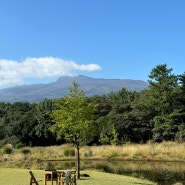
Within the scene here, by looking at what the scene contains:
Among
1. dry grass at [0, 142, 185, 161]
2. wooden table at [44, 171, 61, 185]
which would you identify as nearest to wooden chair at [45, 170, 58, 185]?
wooden table at [44, 171, 61, 185]

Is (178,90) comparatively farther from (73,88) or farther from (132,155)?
(73,88)

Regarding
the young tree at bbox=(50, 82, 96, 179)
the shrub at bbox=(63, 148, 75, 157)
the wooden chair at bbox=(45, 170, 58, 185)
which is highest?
the young tree at bbox=(50, 82, 96, 179)

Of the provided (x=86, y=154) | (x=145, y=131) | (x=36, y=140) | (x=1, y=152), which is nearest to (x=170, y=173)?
(x=86, y=154)

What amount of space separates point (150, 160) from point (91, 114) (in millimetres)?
13062

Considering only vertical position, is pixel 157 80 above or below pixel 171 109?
above

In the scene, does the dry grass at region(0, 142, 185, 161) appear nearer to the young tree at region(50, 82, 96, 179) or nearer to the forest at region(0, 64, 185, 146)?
the forest at region(0, 64, 185, 146)

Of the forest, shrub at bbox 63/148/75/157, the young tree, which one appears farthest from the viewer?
the forest

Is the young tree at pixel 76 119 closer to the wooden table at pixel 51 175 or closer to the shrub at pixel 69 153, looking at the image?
the wooden table at pixel 51 175

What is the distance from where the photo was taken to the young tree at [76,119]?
16.5 metres

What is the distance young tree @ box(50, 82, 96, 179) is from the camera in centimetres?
1655

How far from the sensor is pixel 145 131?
42.8m

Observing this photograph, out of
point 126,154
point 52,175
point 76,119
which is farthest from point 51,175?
point 126,154

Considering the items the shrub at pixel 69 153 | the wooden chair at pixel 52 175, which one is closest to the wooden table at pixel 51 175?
the wooden chair at pixel 52 175

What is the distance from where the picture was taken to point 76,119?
54.6 feet
